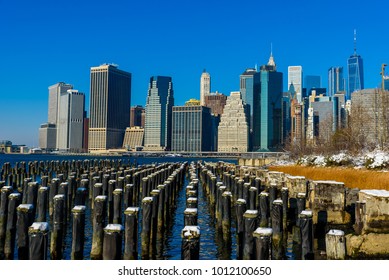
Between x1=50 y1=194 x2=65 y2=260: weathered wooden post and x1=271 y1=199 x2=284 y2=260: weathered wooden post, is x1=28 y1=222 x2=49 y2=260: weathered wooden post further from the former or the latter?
x1=271 y1=199 x2=284 y2=260: weathered wooden post

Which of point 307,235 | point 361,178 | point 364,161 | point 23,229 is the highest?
point 364,161

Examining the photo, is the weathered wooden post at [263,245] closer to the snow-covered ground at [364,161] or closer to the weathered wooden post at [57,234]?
the weathered wooden post at [57,234]

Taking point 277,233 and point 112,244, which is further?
point 277,233

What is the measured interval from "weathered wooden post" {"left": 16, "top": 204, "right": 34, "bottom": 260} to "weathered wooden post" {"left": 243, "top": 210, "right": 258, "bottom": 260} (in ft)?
19.5

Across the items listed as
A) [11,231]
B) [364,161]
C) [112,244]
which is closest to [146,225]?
[11,231]

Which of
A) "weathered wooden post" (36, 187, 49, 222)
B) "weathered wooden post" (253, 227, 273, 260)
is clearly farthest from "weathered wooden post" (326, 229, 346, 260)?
"weathered wooden post" (36, 187, 49, 222)

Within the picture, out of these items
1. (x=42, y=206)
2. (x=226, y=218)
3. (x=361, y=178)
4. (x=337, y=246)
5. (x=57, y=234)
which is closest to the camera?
(x=337, y=246)

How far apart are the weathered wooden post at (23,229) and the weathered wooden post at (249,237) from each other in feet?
19.5

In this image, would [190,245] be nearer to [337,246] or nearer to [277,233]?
[337,246]

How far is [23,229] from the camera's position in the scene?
11.8 m

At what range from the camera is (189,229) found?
938 centimetres

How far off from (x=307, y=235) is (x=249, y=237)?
202cm
